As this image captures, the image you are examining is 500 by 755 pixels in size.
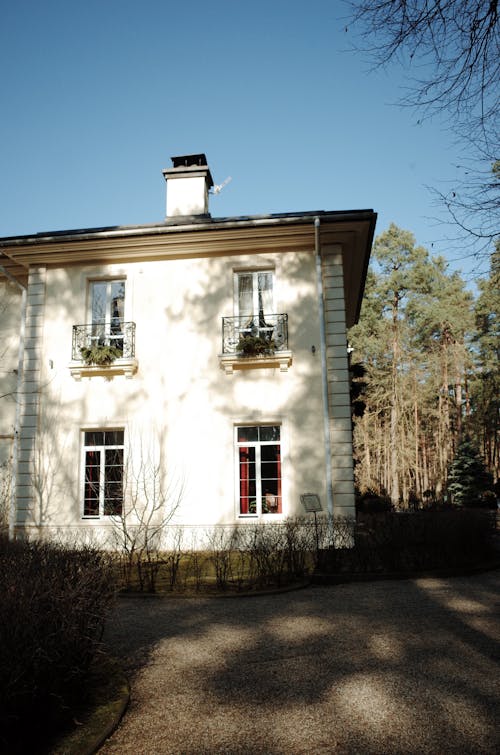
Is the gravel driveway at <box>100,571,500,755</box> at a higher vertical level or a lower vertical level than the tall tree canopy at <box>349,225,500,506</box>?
lower

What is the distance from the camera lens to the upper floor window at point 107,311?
12.7m

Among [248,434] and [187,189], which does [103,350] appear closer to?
[248,434]

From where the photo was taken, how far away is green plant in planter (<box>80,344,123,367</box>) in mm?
12188

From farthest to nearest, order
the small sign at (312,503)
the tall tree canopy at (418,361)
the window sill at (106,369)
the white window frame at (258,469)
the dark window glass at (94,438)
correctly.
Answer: the tall tree canopy at (418,361), the dark window glass at (94,438), the window sill at (106,369), the white window frame at (258,469), the small sign at (312,503)

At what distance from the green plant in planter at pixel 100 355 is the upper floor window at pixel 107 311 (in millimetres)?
294

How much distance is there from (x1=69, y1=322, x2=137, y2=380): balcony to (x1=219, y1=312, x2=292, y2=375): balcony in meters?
2.04

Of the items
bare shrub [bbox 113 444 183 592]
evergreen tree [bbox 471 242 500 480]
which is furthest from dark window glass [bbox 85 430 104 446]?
evergreen tree [bbox 471 242 500 480]

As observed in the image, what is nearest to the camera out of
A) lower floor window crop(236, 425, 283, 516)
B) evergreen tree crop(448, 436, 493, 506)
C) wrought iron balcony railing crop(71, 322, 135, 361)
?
lower floor window crop(236, 425, 283, 516)

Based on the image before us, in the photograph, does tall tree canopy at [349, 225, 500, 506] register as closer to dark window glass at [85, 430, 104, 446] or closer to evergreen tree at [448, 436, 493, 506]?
evergreen tree at [448, 436, 493, 506]

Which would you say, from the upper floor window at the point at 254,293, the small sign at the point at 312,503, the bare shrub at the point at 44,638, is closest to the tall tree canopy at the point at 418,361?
the upper floor window at the point at 254,293

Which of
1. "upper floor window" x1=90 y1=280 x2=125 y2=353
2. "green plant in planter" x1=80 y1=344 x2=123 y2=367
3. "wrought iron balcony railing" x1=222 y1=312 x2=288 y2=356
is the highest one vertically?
"upper floor window" x1=90 y1=280 x2=125 y2=353

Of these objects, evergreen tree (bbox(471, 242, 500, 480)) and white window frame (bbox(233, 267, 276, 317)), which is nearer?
white window frame (bbox(233, 267, 276, 317))

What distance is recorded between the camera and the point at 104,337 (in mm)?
12719

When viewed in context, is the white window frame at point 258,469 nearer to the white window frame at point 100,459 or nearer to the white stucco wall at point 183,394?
the white stucco wall at point 183,394
